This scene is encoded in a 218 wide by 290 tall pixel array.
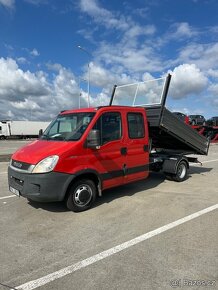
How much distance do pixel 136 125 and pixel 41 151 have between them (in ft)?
8.54

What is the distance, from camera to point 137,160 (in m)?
7.14

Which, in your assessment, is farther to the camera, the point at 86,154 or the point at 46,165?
the point at 86,154

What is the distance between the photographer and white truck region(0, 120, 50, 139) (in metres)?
50.2

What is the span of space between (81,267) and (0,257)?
3.94ft

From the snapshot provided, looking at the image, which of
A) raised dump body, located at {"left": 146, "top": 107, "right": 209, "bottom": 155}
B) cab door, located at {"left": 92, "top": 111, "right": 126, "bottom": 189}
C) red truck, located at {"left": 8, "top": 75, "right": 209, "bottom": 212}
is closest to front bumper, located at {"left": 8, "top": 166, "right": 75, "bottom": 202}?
red truck, located at {"left": 8, "top": 75, "right": 209, "bottom": 212}

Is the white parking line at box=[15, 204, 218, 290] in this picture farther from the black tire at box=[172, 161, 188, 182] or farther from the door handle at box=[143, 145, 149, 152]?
the black tire at box=[172, 161, 188, 182]

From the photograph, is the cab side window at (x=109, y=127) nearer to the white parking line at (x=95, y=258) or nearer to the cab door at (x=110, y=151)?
the cab door at (x=110, y=151)

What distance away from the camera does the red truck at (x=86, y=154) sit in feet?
→ 17.7

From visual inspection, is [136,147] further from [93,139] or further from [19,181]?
[19,181]

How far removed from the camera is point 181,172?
9.12 m

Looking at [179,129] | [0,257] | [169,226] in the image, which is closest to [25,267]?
[0,257]

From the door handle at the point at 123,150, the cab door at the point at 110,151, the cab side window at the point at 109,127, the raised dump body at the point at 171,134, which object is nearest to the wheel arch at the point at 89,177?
the cab door at the point at 110,151

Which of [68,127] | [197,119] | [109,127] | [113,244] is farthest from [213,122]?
[113,244]

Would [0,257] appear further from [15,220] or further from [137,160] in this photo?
[137,160]
